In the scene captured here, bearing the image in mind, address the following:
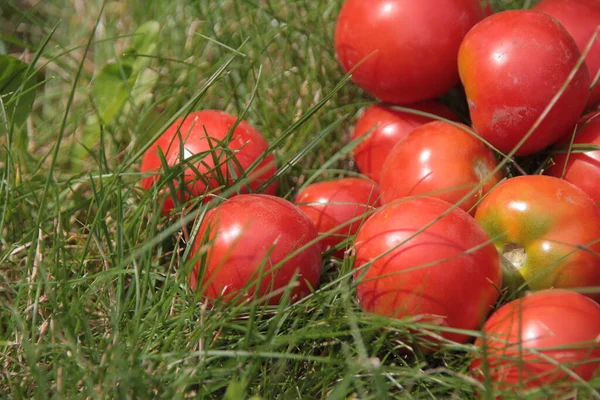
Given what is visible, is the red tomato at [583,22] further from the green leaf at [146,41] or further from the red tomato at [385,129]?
the green leaf at [146,41]

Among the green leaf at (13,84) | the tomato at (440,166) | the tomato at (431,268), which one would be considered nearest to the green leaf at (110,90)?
the green leaf at (13,84)

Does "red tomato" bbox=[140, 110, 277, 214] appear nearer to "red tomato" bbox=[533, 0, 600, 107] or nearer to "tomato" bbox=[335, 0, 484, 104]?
"tomato" bbox=[335, 0, 484, 104]

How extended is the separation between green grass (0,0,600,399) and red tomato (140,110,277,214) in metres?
0.05

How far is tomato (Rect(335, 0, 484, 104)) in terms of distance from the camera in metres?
1.61

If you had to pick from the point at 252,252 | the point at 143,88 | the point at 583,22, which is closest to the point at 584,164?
the point at 583,22

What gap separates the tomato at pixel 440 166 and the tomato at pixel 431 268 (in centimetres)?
13

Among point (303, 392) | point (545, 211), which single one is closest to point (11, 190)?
point (303, 392)

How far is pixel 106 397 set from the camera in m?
1.12

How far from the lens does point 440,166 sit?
4.81 feet

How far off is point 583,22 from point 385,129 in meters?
0.55

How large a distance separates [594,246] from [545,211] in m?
0.12

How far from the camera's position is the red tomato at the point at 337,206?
1.59 metres

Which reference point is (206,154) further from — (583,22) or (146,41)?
(583,22)

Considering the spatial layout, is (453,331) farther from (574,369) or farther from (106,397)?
(106,397)
